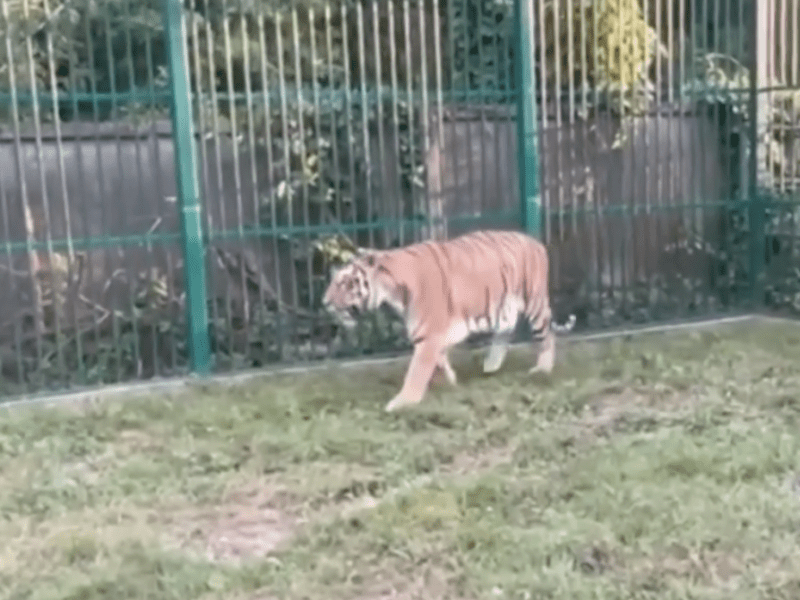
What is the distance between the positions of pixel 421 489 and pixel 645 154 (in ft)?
15.0

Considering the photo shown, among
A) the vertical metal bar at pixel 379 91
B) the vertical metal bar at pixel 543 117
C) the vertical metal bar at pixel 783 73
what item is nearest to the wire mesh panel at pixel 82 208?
the vertical metal bar at pixel 379 91

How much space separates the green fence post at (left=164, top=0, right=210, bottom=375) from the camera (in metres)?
6.98

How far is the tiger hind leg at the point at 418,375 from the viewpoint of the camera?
637 centimetres

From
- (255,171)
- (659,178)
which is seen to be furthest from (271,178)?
(659,178)

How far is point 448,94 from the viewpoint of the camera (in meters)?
7.86

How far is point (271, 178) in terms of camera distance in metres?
7.50

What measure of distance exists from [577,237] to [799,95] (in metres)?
2.06

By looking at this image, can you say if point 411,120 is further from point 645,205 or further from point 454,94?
point 645,205

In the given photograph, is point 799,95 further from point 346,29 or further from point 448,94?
point 346,29

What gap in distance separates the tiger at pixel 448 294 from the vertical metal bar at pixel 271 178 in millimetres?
654

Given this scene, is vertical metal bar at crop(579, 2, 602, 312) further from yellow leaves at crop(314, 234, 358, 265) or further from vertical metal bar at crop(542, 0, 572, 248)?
yellow leaves at crop(314, 234, 358, 265)

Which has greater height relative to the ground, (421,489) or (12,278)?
(12,278)

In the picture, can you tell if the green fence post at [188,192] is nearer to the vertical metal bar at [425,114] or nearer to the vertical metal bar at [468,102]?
the vertical metal bar at [425,114]

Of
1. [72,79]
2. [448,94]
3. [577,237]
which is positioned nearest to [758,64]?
[577,237]
